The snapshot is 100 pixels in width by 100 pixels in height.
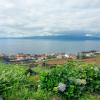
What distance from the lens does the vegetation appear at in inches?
280

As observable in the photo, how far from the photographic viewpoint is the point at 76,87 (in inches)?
305

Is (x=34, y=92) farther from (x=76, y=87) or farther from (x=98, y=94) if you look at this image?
(x=98, y=94)

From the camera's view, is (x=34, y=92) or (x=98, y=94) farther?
(x=98, y=94)

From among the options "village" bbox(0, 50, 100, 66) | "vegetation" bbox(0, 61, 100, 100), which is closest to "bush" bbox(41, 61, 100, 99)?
"vegetation" bbox(0, 61, 100, 100)

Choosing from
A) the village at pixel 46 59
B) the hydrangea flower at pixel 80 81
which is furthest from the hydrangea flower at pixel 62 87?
the village at pixel 46 59

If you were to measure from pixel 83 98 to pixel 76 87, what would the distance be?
1.06ft

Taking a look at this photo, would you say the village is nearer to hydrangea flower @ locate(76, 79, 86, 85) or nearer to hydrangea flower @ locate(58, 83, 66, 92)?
hydrangea flower @ locate(76, 79, 86, 85)

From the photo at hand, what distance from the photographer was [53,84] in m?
7.64

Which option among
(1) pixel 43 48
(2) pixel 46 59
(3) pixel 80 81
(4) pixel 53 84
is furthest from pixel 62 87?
(1) pixel 43 48

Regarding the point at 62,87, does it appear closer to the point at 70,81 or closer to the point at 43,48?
the point at 70,81

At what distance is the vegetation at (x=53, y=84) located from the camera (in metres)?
7.11

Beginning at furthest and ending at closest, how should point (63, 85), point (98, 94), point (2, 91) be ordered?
point (98, 94), point (63, 85), point (2, 91)

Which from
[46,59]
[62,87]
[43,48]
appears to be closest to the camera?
[62,87]

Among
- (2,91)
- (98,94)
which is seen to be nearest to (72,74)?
(98,94)
